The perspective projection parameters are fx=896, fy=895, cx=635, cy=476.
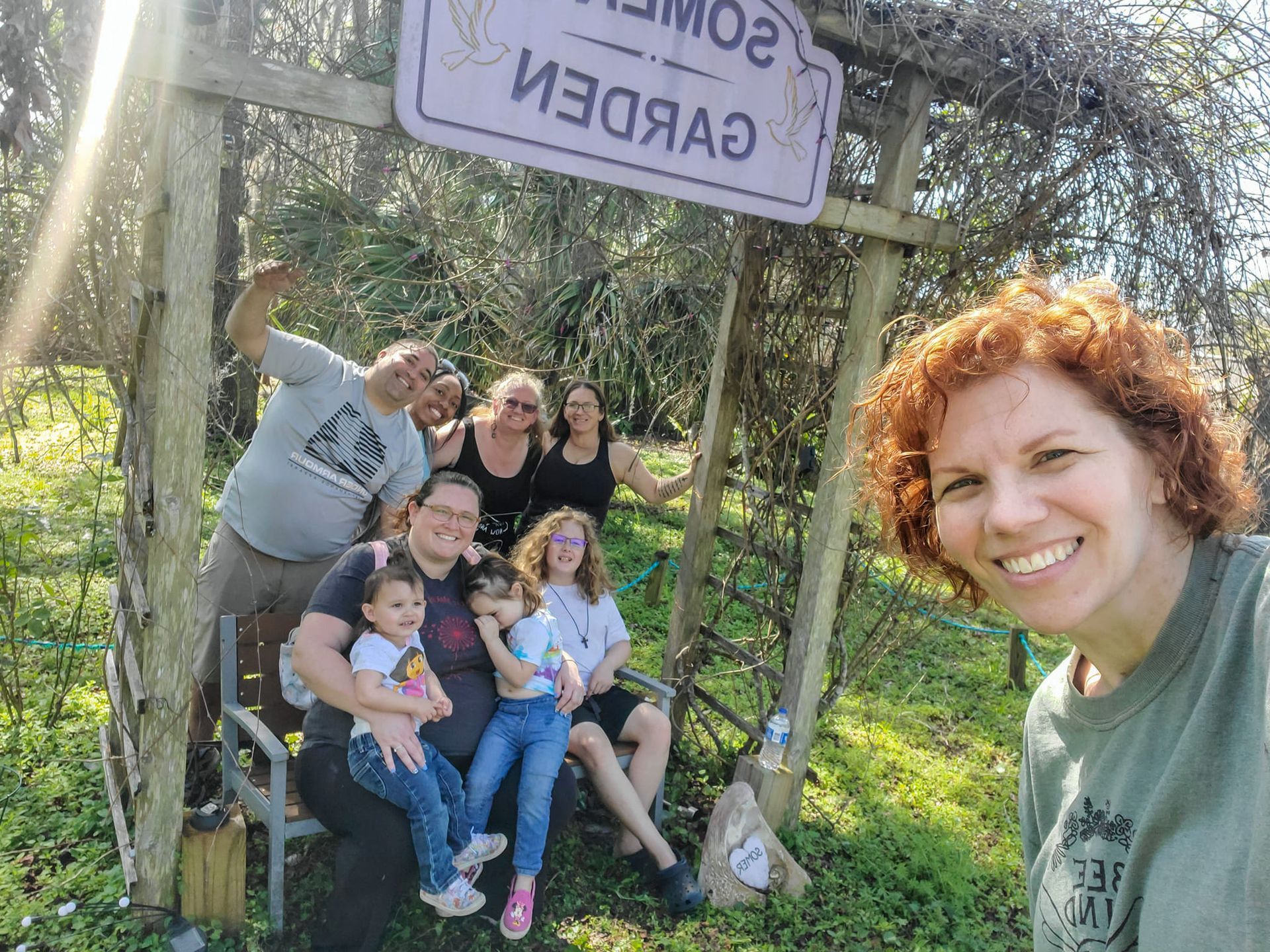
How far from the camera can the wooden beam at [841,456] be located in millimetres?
3414

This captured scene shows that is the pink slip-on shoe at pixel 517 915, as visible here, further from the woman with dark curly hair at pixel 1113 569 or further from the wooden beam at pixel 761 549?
the woman with dark curly hair at pixel 1113 569

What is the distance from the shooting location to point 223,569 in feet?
11.1

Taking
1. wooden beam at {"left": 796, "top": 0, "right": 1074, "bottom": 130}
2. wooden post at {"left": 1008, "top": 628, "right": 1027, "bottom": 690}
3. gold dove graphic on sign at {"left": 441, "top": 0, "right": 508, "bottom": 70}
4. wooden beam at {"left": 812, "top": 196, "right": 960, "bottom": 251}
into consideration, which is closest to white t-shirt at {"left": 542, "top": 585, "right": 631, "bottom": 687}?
wooden beam at {"left": 812, "top": 196, "right": 960, "bottom": 251}

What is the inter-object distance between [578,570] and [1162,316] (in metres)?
2.47

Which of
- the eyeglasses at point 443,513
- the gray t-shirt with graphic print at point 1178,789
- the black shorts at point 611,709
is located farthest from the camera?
the black shorts at point 611,709

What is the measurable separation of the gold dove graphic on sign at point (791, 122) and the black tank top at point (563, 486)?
1750mm

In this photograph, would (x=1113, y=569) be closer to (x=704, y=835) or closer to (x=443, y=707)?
(x=443, y=707)

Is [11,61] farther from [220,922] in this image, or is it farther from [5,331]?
[220,922]

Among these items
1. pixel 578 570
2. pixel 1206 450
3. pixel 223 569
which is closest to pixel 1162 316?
pixel 578 570

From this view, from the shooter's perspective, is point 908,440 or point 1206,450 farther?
point 908,440

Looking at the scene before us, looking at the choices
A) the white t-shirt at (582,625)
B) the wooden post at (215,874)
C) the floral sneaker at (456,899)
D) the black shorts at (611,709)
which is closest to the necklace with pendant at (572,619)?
the white t-shirt at (582,625)

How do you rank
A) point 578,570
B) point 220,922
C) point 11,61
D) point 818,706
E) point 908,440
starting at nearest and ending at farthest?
point 908,440 < point 11,61 < point 220,922 < point 578,570 < point 818,706

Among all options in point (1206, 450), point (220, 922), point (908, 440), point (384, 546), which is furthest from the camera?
point (384, 546)

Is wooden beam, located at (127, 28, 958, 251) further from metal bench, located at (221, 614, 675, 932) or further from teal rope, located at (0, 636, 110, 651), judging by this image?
teal rope, located at (0, 636, 110, 651)
